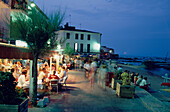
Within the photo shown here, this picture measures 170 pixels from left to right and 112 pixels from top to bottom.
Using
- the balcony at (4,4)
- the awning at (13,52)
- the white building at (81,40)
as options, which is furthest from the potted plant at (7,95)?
the white building at (81,40)

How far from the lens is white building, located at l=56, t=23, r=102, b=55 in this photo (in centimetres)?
3812

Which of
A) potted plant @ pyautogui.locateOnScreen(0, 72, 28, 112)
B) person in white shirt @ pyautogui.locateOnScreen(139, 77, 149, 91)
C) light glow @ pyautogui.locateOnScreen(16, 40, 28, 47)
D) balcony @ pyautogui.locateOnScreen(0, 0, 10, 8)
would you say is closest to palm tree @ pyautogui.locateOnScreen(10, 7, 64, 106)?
light glow @ pyautogui.locateOnScreen(16, 40, 28, 47)

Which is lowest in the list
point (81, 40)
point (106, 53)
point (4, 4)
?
point (106, 53)

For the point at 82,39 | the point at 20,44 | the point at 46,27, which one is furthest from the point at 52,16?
the point at 82,39

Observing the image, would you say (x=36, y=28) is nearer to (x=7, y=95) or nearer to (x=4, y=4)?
(x=7, y=95)

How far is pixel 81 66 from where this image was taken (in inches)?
962

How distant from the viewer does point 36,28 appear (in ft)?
18.0

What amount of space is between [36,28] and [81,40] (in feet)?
112

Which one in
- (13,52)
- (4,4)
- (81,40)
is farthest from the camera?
(81,40)

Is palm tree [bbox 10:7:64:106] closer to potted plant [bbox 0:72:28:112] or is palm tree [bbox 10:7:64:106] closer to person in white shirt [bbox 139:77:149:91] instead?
potted plant [bbox 0:72:28:112]

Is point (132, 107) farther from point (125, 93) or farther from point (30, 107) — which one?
point (30, 107)

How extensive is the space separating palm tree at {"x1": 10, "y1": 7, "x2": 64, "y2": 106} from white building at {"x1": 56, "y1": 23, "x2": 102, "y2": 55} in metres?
32.1

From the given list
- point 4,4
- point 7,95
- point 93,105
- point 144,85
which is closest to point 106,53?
point 144,85

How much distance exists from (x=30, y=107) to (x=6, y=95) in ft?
7.64
